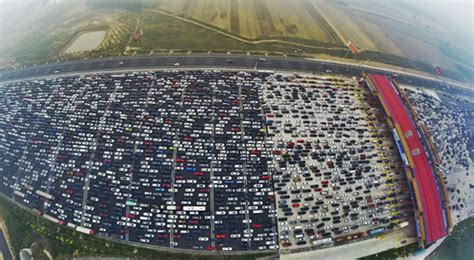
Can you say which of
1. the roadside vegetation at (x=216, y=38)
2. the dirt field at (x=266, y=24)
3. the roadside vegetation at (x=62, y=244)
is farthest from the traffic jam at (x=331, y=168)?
the dirt field at (x=266, y=24)

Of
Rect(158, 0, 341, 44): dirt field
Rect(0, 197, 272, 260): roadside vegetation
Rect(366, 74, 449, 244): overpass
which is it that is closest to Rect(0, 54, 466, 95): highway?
Rect(158, 0, 341, 44): dirt field

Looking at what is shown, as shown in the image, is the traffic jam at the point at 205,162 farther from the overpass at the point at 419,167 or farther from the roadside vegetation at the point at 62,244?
the overpass at the point at 419,167

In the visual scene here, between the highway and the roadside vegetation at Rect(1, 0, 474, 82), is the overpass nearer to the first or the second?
the highway

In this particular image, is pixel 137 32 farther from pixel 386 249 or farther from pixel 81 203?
pixel 386 249

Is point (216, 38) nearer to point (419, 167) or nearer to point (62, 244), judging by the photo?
point (419, 167)

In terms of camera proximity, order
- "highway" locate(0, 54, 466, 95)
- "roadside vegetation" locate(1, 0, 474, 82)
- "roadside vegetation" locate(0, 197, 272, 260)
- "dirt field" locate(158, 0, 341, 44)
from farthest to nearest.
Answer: "dirt field" locate(158, 0, 341, 44)
"roadside vegetation" locate(1, 0, 474, 82)
"highway" locate(0, 54, 466, 95)
"roadside vegetation" locate(0, 197, 272, 260)

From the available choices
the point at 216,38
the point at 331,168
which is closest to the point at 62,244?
the point at 331,168
